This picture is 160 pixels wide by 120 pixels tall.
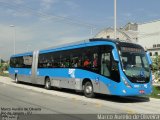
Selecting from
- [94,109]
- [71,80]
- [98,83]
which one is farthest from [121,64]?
[71,80]

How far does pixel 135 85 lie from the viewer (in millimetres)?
17094

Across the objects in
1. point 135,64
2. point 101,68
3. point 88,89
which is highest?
point 135,64

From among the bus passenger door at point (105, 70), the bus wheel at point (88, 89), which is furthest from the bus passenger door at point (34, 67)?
the bus passenger door at point (105, 70)

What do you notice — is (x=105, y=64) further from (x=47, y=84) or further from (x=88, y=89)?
(x=47, y=84)

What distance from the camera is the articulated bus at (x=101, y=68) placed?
17.2 m

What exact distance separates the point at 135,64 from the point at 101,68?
1878 mm

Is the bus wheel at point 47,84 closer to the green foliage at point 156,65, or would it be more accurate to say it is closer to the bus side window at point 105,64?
the green foliage at point 156,65

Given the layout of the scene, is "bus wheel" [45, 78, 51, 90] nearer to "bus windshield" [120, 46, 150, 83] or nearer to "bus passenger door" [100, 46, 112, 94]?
"bus passenger door" [100, 46, 112, 94]

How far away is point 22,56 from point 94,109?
61.1 ft

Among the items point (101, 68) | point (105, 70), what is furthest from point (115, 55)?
point (101, 68)

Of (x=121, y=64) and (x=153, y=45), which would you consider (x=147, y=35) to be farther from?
(x=121, y=64)

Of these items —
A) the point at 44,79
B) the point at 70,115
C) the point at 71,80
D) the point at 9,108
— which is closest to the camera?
the point at 70,115

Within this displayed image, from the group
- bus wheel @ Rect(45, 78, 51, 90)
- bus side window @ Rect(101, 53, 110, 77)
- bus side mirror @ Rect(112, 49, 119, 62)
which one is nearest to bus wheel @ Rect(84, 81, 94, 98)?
bus side window @ Rect(101, 53, 110, 77)

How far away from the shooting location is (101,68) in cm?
1853
